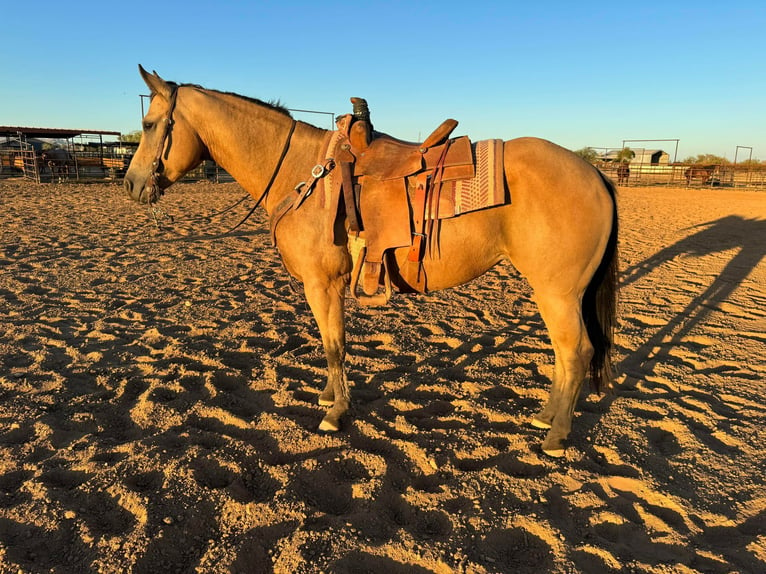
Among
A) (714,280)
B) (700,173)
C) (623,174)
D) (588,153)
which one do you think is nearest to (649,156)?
(588,153)

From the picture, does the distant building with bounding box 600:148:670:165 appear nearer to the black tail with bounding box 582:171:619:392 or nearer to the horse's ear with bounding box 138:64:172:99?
the black tail with bounding box 582:171:619:392

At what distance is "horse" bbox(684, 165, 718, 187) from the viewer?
91.0 feet

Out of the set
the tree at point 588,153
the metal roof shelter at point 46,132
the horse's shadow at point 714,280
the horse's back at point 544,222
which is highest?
the tree at point 588,153

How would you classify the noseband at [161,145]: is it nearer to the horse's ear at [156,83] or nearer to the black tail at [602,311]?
the horse's ear at [156,83]

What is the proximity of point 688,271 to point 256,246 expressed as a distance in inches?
285

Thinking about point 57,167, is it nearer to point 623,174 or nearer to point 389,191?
point 389,191

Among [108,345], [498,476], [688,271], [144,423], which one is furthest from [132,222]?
[688,271]

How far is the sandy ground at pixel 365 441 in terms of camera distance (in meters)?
1.88

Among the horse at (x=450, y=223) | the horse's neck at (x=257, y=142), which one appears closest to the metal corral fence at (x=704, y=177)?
the horse at (x=450, y=223)

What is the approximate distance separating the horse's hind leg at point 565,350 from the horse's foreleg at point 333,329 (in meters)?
1.24

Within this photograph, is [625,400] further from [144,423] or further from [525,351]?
[144,423]

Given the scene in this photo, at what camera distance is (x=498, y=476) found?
2.36m

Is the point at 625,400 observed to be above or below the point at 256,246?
below

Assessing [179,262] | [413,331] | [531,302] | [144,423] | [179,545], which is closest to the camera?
[179,545]
